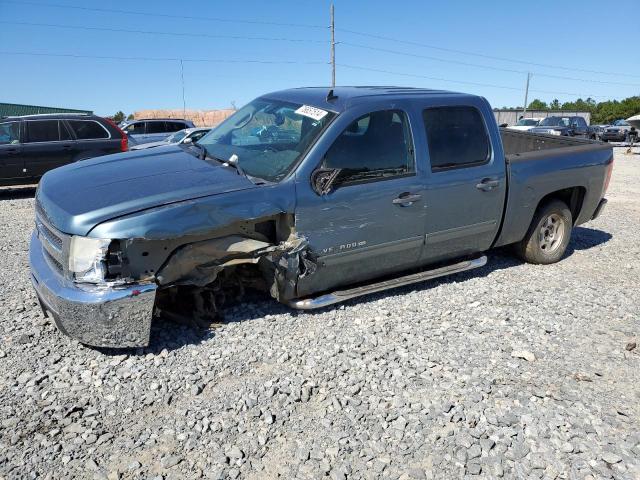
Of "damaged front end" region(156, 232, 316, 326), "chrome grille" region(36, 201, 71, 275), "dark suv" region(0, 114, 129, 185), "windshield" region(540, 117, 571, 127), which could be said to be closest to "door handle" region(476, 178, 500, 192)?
"damaged front end" region(156, 232, 316, 326)

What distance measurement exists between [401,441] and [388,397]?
15.7 inches

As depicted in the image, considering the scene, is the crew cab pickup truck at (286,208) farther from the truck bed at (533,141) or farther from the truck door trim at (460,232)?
the truck bed at (533,141)

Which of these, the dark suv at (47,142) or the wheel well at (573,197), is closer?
the wheel well at (573,197)

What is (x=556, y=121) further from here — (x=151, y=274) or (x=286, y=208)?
(x=151, y=274)

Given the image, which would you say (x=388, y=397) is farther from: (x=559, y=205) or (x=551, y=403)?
(x=559, y=205)

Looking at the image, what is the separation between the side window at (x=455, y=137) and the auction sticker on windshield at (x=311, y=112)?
0.96m

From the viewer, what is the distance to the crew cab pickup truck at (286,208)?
3.22 meters

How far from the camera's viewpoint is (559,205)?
220 inches

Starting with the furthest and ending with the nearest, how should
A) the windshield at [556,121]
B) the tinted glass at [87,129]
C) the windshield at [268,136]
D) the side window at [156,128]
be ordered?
the windshield at [556,121] < the side window at [156,128] < the tinted glass at [87,129] < the windshield at [268,136]

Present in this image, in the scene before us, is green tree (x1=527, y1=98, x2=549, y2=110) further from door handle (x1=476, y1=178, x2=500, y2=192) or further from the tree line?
door handle (x1=476, y1=178, x2=500, y2=192)

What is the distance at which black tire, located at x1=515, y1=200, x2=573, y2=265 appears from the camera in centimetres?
547

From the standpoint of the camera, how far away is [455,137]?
4613 mm

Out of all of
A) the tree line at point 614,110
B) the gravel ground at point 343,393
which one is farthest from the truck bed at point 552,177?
the tree line at point 614,110

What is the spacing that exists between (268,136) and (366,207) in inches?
42.9
